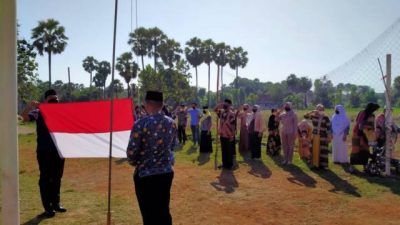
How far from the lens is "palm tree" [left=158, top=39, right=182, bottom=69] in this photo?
52062 mm

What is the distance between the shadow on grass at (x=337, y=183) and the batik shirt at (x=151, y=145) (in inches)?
222

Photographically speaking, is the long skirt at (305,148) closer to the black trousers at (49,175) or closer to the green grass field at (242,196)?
the green grass field at (242,196)

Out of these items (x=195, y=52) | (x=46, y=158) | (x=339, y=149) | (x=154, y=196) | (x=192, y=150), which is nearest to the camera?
(x=154, y=196)

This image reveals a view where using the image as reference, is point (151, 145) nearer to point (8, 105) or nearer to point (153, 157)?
point (153, 157)

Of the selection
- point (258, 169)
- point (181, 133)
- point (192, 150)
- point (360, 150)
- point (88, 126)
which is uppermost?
point (88, 126)

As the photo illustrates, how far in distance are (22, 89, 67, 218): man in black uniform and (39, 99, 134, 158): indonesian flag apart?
2.47 ft

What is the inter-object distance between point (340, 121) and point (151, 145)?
361 inches

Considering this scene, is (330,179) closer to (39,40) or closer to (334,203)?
(334,203)

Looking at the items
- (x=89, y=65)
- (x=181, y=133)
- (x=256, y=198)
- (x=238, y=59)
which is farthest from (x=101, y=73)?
(x=256, y=198)

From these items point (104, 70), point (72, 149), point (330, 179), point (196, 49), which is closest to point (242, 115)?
point (330, 179)

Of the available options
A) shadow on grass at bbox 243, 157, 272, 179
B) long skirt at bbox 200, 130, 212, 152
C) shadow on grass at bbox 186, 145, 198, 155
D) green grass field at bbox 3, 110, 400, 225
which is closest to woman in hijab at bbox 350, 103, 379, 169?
green grass field at bbox 3, 110, 400, 225

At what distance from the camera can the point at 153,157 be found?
15.4 feet

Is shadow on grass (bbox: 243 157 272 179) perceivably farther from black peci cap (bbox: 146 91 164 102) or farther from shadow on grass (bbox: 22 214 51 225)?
black peci cap (bbox: 146 91 164 102)

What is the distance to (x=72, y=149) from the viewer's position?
5.86 meters
